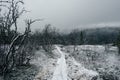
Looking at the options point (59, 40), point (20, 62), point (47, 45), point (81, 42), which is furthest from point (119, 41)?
point (59, 40)

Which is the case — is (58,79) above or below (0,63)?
below

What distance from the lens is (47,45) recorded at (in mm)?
58625

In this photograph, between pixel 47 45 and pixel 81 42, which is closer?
pixel 47 45

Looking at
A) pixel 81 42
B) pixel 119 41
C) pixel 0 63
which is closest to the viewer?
pixel 0 63

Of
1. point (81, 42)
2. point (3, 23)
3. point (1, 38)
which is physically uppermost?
point (3, 23)

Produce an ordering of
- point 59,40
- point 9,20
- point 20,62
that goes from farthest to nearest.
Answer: point 59,40, point 20,62, point 9,20

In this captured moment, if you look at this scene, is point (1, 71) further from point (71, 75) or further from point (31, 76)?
point (71, 75)

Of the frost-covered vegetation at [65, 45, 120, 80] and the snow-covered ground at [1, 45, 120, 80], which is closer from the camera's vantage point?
the snow-covered ground at [1, 45, 120, 80]

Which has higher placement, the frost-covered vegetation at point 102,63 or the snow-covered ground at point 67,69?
the snow-covered ground at point 67,69

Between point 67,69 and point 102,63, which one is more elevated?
point 67,69

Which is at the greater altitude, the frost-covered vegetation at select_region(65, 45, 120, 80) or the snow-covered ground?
the snow-covered ground

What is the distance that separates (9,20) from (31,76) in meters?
5.99

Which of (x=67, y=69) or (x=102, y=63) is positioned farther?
(x=102, y=63)

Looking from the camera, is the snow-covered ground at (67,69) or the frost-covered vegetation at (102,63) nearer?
the snow-covered ground at (67,69)
